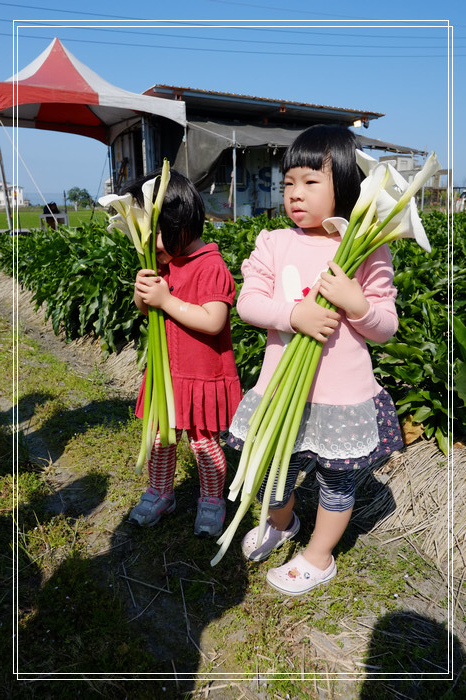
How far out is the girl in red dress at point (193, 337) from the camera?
1.89 metres

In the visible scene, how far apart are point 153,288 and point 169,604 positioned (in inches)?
45.2

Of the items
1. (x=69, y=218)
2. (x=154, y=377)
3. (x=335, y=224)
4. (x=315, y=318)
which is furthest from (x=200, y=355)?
(x=69, y=218)

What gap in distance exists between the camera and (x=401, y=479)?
2.46m

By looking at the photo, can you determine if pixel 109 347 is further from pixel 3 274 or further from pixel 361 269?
pixel 3 274

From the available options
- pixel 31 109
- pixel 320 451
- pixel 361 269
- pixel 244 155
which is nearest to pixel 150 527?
pixel 320 451

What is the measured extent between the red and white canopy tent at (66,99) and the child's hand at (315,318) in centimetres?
919

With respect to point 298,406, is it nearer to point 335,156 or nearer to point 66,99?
point 335,156

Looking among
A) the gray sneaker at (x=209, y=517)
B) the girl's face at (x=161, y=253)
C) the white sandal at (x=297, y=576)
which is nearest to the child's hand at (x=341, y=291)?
the girl's face at (x=161, y=253)

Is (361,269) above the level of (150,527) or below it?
above

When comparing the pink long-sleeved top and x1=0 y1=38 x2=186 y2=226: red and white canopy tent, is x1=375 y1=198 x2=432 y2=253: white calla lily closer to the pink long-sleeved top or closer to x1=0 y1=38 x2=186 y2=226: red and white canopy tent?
the pink long-sleeved top

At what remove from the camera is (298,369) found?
155 centimetres

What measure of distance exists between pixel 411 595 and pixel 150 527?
3.64ft

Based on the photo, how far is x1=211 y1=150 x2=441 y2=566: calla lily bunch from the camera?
4.67ft

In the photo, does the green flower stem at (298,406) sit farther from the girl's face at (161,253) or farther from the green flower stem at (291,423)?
the girl's face at (161,253)
